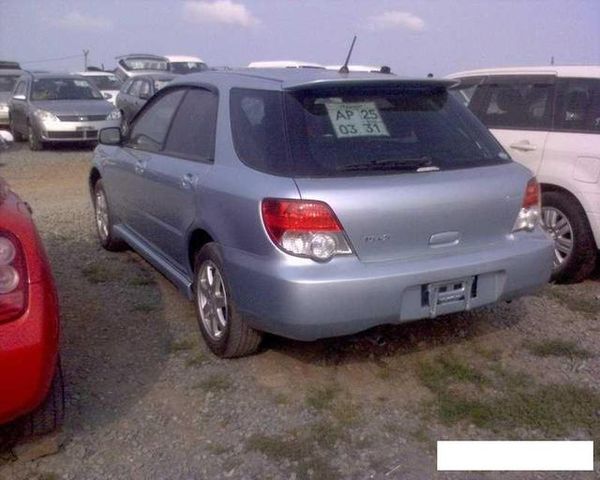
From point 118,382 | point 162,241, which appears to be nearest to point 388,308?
point 118,382

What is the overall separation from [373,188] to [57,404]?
1713 mm

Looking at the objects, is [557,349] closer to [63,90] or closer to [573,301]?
[573,301]

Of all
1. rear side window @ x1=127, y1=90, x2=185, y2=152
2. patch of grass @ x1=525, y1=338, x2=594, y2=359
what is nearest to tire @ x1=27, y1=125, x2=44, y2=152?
rear side window @ x1=127, y1=90, x2=185, y2=152

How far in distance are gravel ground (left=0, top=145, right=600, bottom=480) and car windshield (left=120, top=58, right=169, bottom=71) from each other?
16.5m

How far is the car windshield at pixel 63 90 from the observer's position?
48.3 feet

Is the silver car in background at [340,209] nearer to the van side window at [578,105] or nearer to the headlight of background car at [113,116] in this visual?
the van side window at [578,105]

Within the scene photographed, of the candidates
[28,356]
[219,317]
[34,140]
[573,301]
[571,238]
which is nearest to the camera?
[28,356]

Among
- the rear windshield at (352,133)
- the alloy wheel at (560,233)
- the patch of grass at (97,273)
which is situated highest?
the rear windshield at (352,133)

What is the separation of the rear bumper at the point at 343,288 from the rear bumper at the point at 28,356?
1.00 meters

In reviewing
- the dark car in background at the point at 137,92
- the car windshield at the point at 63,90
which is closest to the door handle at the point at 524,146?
the dark car in background at the point at 137,92

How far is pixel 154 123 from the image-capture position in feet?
16.3

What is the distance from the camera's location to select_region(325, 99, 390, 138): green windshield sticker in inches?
138

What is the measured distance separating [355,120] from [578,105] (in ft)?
8.39

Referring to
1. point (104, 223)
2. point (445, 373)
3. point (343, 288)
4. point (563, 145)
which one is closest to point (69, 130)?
point (104, 223)
